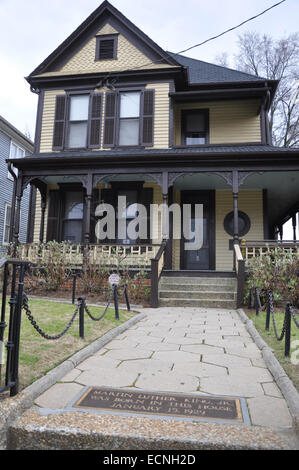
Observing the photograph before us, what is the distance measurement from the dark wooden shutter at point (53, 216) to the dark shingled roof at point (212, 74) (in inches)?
276

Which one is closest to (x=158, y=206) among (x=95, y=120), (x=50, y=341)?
(x=95, y=120)

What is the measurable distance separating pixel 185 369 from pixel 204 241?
9.10m

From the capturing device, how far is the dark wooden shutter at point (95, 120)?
42.3ft

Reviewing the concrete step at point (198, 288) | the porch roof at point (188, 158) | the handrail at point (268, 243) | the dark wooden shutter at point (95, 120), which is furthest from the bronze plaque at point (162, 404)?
the dark wooden shutter at point (95, 120)

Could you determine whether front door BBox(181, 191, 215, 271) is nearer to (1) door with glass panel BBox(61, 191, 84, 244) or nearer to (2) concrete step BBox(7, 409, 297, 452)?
(1) door with glass panel BBox(61, 191, 84, 244)

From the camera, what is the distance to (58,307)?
7184 millimetres

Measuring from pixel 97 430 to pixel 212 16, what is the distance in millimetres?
9029

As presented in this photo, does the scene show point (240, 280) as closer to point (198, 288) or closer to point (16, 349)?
point (198, 288)

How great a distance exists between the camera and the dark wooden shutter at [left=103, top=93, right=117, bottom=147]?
12.8m

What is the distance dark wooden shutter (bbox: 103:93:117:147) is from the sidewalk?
8.49 m

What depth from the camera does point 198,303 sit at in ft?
29.4

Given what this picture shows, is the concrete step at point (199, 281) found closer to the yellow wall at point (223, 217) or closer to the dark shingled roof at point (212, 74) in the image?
the yellow wall at point (223, 217)

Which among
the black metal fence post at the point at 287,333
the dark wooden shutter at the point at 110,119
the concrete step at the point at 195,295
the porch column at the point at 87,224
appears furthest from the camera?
the dark wooden shutter at the point at 110,119

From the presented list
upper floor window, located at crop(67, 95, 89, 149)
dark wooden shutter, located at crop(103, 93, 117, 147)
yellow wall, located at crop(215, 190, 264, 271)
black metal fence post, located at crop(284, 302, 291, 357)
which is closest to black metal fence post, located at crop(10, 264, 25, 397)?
black metal fence post, located at crop(284, 302, 291, 357)
